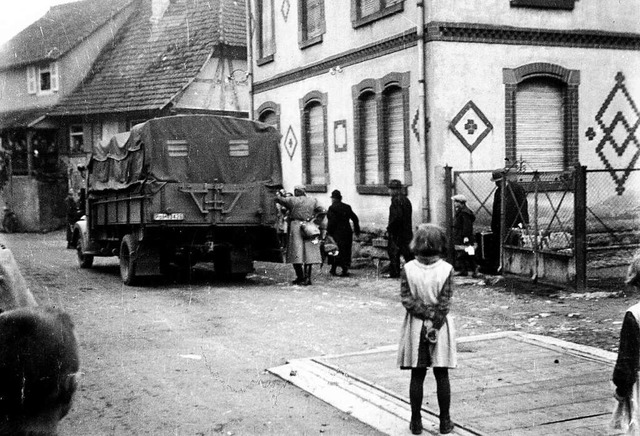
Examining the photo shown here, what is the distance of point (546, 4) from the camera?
16.5 m

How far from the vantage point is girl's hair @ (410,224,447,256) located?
564 centimetres

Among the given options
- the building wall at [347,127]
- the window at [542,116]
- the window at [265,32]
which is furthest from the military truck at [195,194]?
the window at [265,32]

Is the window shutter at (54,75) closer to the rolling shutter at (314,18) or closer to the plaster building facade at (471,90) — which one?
the rolling shutter at (314,18)

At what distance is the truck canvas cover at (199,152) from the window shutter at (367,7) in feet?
14.0

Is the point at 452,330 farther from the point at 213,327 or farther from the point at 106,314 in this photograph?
the point at 106,314

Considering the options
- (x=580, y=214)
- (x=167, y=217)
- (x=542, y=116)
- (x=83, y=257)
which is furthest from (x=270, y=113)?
(x=580, y=214)

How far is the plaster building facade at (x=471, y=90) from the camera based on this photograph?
52.0ft

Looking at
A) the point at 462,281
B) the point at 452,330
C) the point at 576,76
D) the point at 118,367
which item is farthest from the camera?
the point at 576,76

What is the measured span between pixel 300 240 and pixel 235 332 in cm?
501

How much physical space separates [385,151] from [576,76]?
4171 millimetres

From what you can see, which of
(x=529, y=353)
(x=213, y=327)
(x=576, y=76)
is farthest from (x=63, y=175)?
(x=529, y=353)

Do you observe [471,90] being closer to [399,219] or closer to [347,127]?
[399,219]

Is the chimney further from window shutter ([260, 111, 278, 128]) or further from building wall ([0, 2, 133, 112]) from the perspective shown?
window shutter ([260, 111, 278, 128])

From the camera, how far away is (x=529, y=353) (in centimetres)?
810
